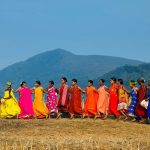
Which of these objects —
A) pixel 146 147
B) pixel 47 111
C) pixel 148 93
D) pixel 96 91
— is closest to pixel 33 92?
pixel 47 111

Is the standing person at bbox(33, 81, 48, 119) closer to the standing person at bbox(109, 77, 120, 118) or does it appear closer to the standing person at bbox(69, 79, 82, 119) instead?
the standing person at bbox(69, 79, 82, 119)

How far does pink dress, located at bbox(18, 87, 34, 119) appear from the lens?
1178 inches

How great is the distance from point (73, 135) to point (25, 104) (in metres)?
7.49

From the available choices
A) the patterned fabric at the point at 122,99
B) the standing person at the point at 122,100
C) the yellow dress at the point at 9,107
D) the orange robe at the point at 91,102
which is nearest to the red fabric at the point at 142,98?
the standing person at the point at 122,100

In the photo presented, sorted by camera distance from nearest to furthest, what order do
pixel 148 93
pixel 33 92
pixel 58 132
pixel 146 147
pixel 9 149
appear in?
pixel 9 149
pixel 146 147
pixel 58 132
pixel 148 93
pixel 33 92

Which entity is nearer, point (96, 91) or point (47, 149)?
point (47, 149)

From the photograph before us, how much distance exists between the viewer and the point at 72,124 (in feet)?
85.3

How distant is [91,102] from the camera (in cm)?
2948

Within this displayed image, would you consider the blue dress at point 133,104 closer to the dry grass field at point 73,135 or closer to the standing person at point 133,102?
the standing person at point 133,102

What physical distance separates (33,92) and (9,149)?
42.9 feet

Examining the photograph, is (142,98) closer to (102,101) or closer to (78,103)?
(102,101)

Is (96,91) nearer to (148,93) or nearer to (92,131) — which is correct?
(148,93)

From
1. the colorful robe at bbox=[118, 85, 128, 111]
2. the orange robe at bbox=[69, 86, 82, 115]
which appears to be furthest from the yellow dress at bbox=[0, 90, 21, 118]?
the colorful robe at bbox=[118, 85, 128, 111]

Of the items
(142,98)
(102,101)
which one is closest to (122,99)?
(102,101)
